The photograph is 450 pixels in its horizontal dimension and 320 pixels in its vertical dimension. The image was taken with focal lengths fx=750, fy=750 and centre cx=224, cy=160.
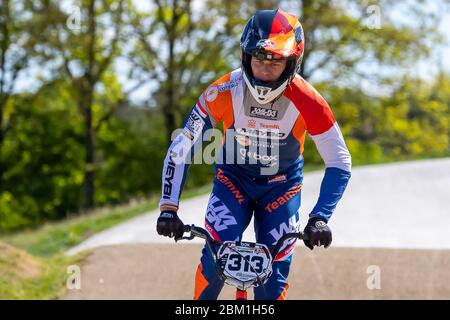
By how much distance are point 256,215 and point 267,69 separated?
3.22 ft

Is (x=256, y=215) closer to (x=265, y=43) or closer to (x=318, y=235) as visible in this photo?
(x=318, y=235)

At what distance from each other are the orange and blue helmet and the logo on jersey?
18 cm

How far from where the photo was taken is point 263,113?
4645 millimetres

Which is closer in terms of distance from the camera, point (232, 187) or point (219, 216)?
point (219, 216)

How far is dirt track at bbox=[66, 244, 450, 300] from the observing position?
324 inches

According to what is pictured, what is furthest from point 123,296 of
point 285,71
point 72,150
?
point 72,150

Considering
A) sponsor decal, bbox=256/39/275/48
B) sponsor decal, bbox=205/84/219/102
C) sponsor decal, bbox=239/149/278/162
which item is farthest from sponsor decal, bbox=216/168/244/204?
sponsor decal, bbox=256/39/275/48

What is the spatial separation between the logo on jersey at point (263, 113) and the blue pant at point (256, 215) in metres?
0.38

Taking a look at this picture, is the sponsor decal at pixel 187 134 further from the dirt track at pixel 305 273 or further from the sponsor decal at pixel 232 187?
the dirt track at pixel 305 273

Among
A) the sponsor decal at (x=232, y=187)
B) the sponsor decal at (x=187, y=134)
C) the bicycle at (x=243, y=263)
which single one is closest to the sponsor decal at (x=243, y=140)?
the sponsor decal at (x=232, y=187)

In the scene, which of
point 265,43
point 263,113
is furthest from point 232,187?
point 265,43

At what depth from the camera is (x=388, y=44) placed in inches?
1054

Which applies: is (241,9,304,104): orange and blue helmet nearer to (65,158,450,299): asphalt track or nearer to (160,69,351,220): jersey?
(160,69,351,220): jersey

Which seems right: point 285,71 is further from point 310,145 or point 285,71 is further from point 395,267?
point 310,145
